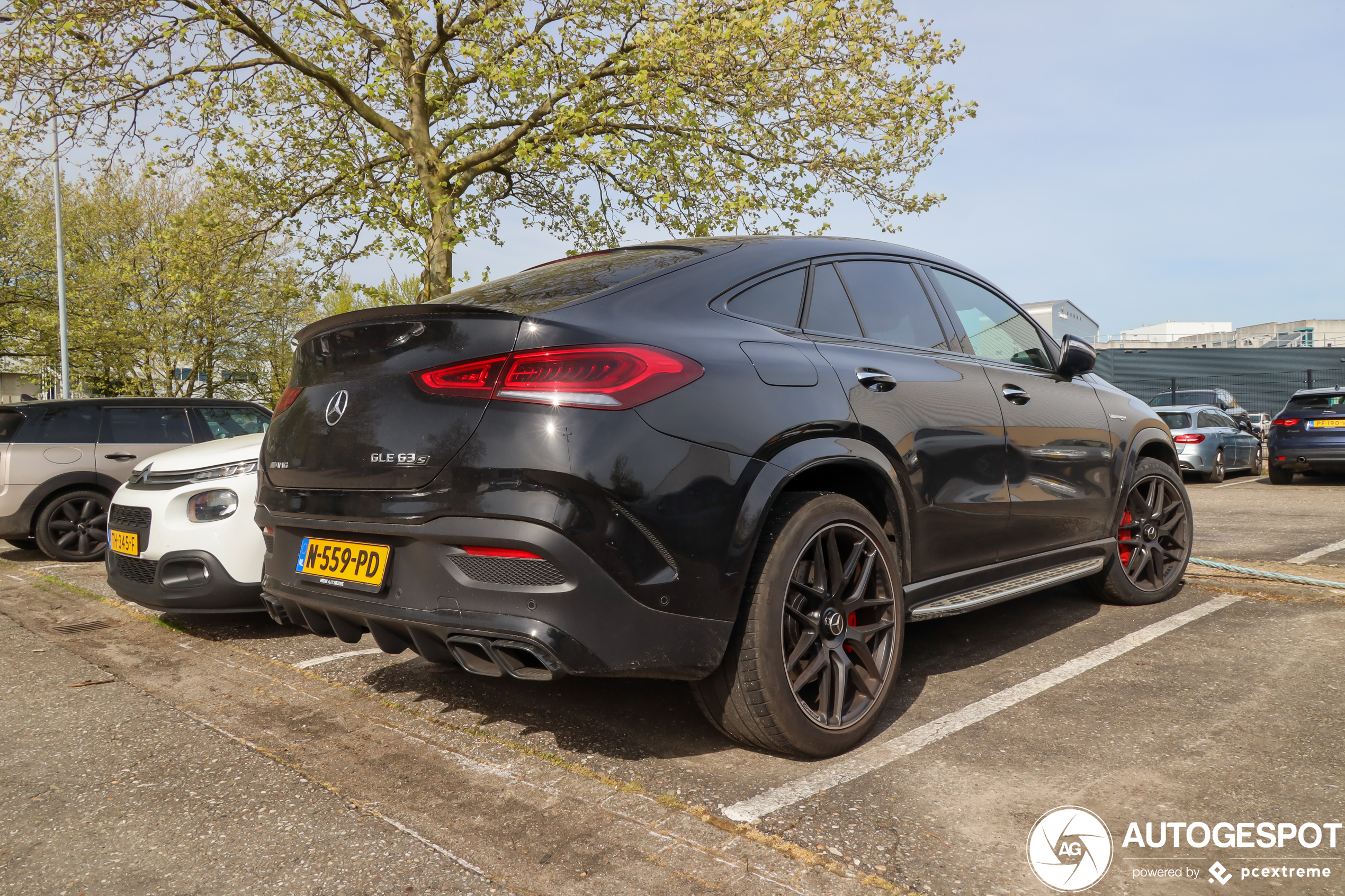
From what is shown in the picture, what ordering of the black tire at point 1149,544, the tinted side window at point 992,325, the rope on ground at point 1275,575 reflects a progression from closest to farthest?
the tinted side window at point 992,325
the black tire at point 1149,544
the rope on ground at point 1275,575

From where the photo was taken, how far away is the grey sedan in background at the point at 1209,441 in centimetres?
1402

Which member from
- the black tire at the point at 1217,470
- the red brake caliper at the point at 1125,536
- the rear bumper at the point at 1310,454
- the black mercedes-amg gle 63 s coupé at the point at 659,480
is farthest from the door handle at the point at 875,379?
the black tire at the point at 1217,470

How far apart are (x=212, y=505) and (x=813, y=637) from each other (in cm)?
337

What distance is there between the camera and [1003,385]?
378cm

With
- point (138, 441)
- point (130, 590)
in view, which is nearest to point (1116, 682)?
point (130, 590)

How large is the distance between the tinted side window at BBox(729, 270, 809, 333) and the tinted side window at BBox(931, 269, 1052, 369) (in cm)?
104

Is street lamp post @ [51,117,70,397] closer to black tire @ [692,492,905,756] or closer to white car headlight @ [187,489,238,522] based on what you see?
white car headlight @ [187,489,238,522]

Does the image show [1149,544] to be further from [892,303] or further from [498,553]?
[498,553]

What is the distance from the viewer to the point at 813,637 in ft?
8.89

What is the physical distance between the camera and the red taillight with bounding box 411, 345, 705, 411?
92.5 inches

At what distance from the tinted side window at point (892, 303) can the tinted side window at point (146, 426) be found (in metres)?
7.42

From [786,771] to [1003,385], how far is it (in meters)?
1.98

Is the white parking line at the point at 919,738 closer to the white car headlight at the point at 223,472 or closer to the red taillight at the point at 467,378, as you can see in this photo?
the red taillight at the point at 467,378

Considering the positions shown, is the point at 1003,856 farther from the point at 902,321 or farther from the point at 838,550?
the point at 902,321
